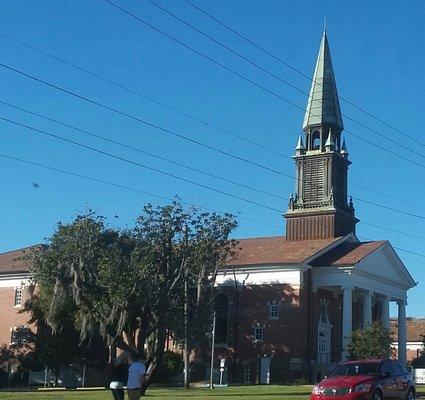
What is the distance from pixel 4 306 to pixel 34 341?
8774 mm

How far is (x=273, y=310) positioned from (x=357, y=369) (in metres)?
33.5

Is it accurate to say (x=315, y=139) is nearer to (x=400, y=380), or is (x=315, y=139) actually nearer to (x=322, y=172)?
(x=322, y=172)

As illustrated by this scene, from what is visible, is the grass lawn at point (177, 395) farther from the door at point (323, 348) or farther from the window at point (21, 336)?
the window at point (21, 336)

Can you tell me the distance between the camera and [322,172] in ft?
201

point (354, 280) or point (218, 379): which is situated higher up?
point (354, 280)

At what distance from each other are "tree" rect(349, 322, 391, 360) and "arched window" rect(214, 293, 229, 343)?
1040 cm

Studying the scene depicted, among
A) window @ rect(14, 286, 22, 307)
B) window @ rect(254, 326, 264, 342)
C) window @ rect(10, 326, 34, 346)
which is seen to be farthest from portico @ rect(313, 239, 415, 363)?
window @ rect(14, 286, 22, 307)

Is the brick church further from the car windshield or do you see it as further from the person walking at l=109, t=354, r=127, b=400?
the person walking at l=109, t=354, r=127, b=400

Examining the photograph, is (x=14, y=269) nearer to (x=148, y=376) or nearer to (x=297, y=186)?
(x=297, y=186)

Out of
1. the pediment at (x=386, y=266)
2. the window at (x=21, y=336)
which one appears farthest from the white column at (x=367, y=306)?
the window at (x=21, y=336)

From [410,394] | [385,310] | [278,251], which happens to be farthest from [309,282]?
[410,394]

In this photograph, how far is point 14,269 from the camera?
63.9 m

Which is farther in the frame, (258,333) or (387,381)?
(258,333)

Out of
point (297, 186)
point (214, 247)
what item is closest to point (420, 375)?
point (297, 186)
